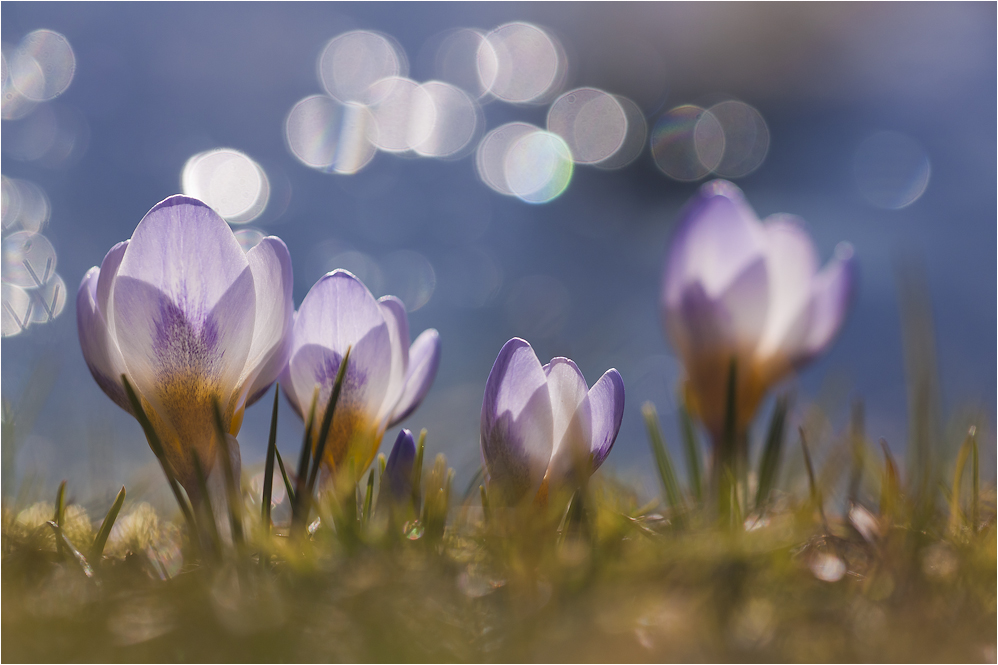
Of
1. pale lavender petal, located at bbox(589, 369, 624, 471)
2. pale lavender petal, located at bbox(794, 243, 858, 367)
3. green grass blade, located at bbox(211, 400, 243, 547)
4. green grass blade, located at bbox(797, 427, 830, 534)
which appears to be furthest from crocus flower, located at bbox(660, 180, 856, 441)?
green grass blade, located at bbox(211, 400, 243, 547)

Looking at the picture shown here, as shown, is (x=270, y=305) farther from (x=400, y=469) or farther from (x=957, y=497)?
(x=957, y=497)

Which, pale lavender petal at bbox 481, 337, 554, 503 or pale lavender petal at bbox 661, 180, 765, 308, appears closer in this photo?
pale lavender petal at bbox 481, 337, 554, 503

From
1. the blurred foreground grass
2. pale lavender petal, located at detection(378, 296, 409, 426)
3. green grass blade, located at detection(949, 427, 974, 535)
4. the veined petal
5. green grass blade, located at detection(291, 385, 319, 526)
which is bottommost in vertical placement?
green grass blade, located at detection(949, 427, 974, 535)

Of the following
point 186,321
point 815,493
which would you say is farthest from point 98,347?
point 815,493

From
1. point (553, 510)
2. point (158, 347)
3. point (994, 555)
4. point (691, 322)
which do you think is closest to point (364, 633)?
point (553, 510)

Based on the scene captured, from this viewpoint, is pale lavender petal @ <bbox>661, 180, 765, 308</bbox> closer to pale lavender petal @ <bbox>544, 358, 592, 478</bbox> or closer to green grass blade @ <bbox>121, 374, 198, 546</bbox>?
pale lavender petal @ <bbox>544, 358, 592, 478</bbox>

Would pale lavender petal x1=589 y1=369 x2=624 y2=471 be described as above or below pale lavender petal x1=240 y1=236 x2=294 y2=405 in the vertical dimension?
below

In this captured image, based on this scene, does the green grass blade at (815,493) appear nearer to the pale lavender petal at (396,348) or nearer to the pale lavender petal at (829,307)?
the pale lavender petal at (829,307)
